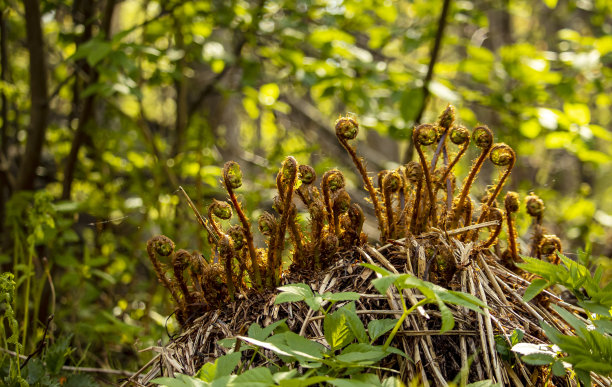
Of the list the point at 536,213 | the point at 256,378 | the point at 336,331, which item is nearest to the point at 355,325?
the point at 336,331

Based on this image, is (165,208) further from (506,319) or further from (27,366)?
(506,319)

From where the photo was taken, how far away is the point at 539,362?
3.33 ft

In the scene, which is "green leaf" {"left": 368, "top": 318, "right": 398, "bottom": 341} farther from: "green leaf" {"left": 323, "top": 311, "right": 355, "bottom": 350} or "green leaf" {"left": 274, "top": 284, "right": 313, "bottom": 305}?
"green leaf" {"left": 274, "top": 284, "right": 313, "bottom": 305}

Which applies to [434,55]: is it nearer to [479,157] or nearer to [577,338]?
[479,157]

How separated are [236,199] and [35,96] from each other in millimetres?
2254

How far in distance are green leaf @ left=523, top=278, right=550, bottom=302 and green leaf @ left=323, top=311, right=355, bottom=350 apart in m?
0.39

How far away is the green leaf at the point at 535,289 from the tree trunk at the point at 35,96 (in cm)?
275

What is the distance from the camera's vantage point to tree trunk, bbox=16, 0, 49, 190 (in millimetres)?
2760

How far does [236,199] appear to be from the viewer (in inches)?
49.4

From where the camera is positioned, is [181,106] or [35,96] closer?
[35,96]

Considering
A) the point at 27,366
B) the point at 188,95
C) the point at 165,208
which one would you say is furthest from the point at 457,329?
the point at 188,95

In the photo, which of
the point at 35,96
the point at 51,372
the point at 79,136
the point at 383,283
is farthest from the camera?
the point at 79,136

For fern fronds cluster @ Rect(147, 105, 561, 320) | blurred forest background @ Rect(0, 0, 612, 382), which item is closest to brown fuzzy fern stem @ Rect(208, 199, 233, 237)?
fern fronds cluster @ Rect(147, 105, 561, 320)

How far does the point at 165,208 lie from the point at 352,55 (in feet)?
5.52
